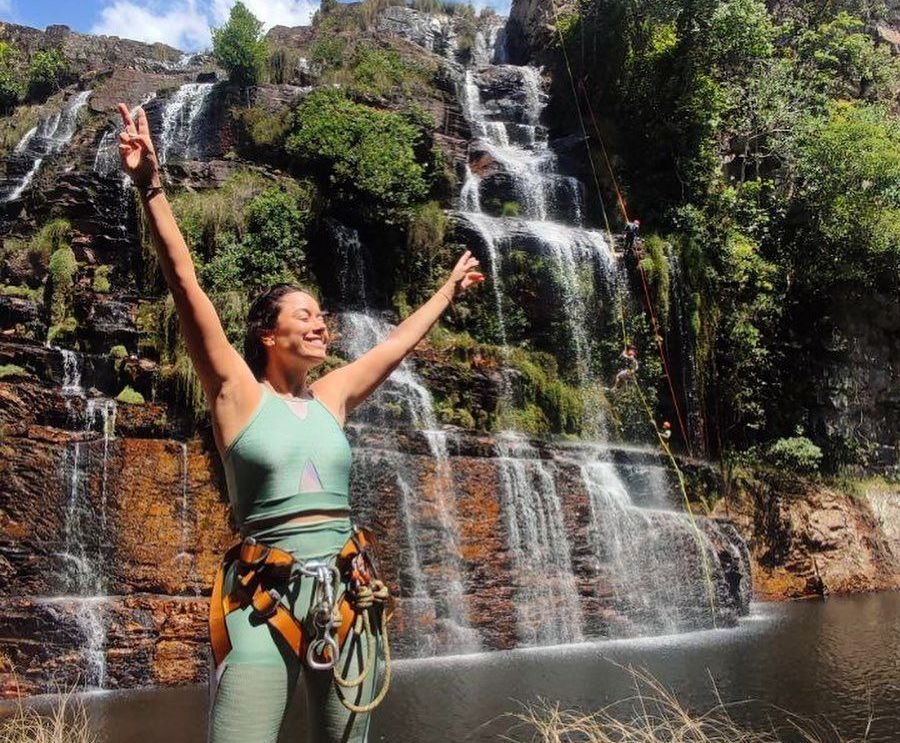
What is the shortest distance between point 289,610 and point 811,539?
1419 centimetres

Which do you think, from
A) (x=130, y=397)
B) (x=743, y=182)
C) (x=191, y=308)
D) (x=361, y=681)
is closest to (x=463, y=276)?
(x=191, y=308)

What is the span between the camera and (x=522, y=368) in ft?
45.5

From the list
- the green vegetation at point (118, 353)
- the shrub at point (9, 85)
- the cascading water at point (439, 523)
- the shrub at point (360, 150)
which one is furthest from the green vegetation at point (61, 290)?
the shrub at point (9, 85)

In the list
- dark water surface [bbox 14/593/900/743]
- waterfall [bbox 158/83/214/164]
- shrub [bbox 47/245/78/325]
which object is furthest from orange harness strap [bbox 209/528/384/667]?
waterfall [bbox 158/83/214/164]

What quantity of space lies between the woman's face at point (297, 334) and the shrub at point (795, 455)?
14512mm

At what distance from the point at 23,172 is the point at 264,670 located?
15.0 meters

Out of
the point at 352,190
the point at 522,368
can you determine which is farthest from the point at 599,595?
the point at 352,190

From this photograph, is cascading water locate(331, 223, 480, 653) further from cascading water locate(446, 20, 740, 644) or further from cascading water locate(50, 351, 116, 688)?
cascading water locate(50, 351, 116, 688)

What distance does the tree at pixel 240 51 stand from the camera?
1745 cm

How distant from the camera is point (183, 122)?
662 inches

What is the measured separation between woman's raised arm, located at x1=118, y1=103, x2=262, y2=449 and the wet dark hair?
21 centimetres

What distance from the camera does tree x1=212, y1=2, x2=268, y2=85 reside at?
1745 centimetres

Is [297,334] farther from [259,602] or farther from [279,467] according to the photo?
[259,602]

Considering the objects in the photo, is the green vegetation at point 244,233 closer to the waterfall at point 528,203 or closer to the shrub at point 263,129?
the shrub at point 263,129
